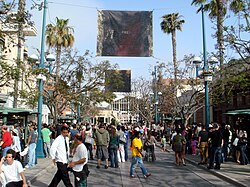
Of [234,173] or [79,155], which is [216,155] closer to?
[234,173]

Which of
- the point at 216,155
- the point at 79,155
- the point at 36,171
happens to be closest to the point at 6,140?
the point at 36,171

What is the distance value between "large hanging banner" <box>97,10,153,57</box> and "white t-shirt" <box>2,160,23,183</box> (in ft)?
31.4

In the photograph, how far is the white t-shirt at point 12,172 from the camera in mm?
6332

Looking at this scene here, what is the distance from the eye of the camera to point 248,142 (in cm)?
1574

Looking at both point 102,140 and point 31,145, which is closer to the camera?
point 31,145

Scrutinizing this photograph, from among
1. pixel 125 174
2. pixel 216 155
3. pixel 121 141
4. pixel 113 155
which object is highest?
pixel 121 141

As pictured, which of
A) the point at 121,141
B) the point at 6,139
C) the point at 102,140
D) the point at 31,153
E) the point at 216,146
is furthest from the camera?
the point at 121,141

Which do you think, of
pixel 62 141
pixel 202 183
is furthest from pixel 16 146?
pixel 202 183

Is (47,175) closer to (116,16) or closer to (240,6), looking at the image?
(116,16)

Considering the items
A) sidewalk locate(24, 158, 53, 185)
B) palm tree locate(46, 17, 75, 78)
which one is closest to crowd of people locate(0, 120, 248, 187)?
sidewalk locate(24, 158, 53, 185)

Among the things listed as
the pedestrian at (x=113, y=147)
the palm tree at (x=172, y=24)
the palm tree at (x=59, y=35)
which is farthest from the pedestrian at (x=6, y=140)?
the palm tree at (x=172, y=24)

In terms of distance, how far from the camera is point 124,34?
15.5m

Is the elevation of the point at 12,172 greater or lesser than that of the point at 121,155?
greater

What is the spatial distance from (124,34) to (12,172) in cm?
1030
